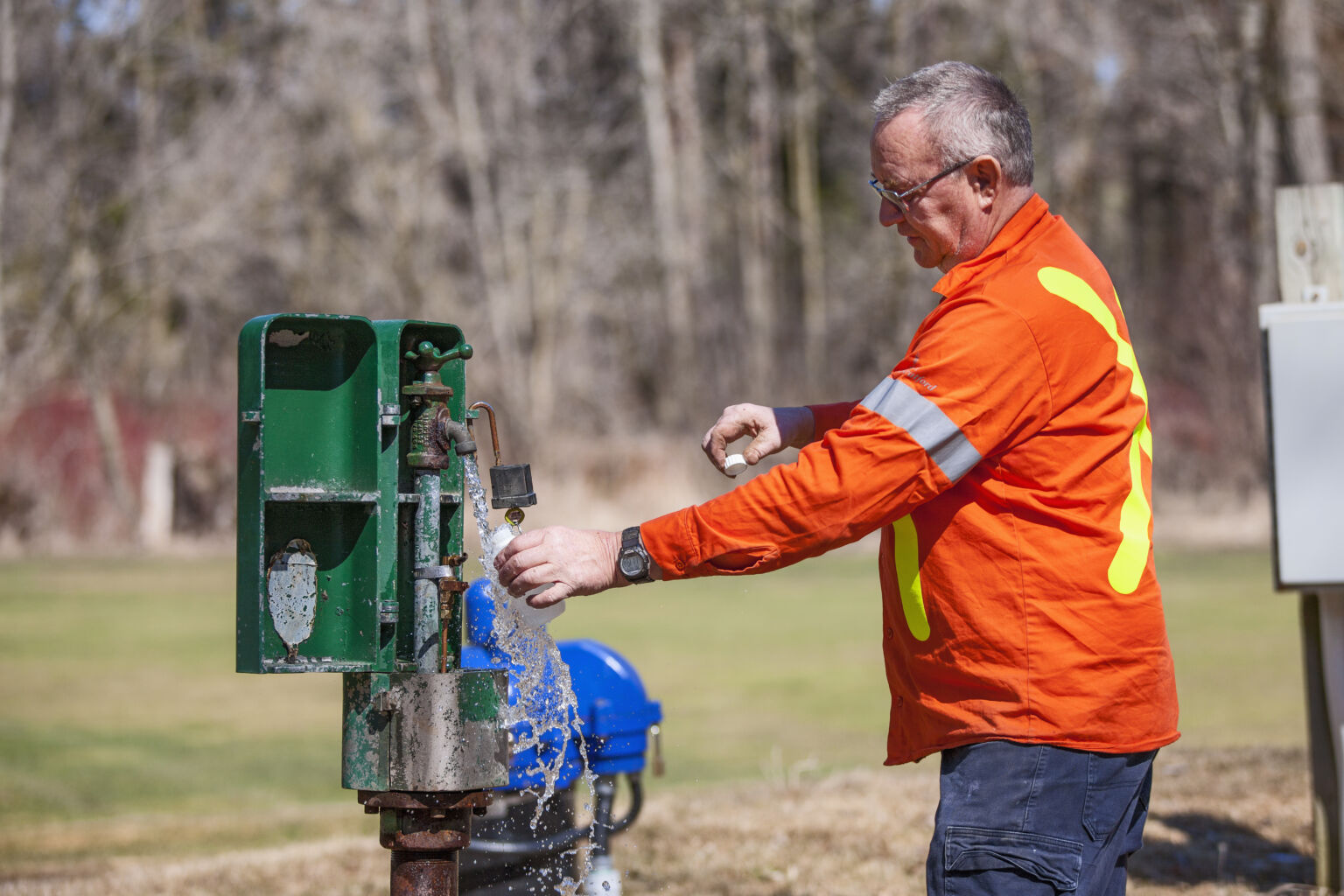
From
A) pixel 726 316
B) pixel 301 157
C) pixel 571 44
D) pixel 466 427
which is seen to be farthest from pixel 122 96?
pixel 466 427

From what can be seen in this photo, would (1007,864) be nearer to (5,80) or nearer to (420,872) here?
(420,872)

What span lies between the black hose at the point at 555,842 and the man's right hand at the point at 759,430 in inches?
49.3

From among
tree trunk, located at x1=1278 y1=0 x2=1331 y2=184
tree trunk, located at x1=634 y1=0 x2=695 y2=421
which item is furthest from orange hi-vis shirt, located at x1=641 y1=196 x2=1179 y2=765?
tree trunk, located at x1=634 y1=0 x2=695 y2=421

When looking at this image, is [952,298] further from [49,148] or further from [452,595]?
[49,148]

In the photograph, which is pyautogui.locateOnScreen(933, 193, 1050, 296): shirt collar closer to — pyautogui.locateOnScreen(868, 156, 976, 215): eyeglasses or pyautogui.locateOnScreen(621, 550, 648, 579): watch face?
pyautogui.locateOnScreen(868, 156, 976, 215): eyeglasses

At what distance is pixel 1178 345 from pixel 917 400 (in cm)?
2514

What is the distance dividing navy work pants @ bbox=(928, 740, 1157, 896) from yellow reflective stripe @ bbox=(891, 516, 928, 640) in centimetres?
21

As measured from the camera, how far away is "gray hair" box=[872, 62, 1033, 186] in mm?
2482

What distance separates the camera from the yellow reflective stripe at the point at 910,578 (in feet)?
→ 8.09

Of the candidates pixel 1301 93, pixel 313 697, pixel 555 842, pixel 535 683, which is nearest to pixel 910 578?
pixel 535 683

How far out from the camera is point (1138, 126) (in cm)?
2897

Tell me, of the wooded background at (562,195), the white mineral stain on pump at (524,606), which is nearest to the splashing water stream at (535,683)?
the white mineral stain on pump at (524,606)

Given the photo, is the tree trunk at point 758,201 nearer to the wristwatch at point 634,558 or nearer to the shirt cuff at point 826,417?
the shirt cuff at point 826,417

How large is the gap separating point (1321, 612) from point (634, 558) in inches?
98.7
